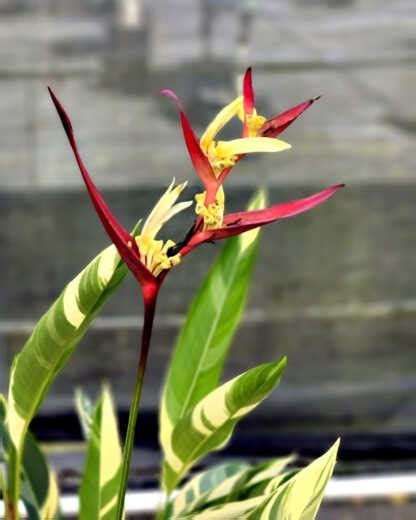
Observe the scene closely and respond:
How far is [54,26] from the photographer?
178cm

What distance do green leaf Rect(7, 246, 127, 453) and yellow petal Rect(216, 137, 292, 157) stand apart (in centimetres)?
16

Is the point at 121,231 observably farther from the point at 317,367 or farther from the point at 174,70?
the point at 317,367

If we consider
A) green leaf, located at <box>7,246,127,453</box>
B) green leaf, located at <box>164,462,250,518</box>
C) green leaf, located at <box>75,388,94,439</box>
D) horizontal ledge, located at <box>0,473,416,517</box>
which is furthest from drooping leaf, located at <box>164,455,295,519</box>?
horizontal ledge, located at <box>0,473,416,517</box>

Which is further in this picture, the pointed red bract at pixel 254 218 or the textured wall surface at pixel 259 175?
the textured wall surface at pixel 259 175

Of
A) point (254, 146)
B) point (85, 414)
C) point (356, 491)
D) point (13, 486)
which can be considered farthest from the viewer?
point (356, 491)

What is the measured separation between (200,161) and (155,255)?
0.07 meters

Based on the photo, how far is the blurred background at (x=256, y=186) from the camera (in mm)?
1803

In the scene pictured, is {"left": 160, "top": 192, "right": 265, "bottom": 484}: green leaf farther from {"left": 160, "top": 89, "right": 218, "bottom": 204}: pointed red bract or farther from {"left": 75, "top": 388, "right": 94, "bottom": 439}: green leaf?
{"left": 160, "top": 89, "right": 218, "bottom": 204}: pointed red bract

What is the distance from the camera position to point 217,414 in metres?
0.78

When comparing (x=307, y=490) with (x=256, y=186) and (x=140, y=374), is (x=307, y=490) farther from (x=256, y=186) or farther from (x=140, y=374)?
(x=256, y=186)

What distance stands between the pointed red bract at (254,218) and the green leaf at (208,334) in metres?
0.33

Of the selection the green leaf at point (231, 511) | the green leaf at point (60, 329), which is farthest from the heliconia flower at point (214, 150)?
the green leaf at point (231, 511)

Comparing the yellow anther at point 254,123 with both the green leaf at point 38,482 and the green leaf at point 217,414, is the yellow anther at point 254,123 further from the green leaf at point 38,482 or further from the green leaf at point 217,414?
the green leaf at point 38,482

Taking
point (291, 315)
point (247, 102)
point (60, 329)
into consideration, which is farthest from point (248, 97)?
point (291, 315)
